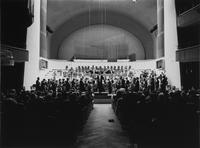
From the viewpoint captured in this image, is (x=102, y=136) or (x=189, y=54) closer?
(x=102, y=136)

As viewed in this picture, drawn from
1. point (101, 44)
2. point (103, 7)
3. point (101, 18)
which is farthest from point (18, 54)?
point (101, 18)

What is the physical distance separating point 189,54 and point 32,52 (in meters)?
9.78

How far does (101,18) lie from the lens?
2714cm

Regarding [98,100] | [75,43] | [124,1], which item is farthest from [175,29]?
[75,43]

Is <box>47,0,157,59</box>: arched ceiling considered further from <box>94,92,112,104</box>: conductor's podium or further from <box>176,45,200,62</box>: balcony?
<box>94,92,112,104</box>: conductor's podium

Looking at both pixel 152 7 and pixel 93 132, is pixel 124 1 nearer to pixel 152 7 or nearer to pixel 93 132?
pixel 152 7

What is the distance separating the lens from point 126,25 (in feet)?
89.4

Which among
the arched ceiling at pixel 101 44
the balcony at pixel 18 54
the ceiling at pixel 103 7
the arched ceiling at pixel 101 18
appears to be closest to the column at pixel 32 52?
the balcony at pixel 18 54

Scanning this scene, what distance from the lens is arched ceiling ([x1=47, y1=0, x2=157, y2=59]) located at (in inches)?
936

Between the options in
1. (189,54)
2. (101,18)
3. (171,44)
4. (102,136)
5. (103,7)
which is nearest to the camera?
(102,136)

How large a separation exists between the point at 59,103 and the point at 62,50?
849 inches

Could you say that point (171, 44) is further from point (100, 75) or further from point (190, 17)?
point (100, 75)

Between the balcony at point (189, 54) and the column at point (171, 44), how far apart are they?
1.22 m

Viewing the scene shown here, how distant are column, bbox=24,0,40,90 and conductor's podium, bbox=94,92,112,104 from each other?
4398mm
